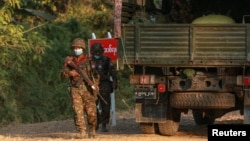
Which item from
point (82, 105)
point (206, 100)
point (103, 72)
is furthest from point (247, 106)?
point (103, 72)

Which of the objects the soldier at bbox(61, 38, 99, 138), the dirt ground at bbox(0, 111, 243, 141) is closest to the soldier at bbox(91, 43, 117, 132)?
the dirt ground at bbox(0, 111, 243, 141)

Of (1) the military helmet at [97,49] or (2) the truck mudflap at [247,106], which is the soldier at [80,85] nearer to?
(1) the military helmet at [97,49]

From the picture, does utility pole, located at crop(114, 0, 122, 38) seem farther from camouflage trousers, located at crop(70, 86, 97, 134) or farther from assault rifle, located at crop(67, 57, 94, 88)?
camouflage trousers, located at crop(70, 86, 97, 134)

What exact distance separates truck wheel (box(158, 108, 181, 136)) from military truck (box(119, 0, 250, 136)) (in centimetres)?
8

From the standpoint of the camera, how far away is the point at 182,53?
391 inches

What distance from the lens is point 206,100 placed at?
1013cm

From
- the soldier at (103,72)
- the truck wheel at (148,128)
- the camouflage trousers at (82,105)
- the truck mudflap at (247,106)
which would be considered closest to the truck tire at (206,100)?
the truck mudflap at (247,106)

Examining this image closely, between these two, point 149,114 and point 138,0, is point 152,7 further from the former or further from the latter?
point 149,114

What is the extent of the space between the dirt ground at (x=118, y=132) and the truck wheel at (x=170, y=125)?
0.09 metres

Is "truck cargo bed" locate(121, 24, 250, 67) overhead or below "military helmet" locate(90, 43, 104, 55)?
overhead

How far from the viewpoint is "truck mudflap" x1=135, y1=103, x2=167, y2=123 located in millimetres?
10461

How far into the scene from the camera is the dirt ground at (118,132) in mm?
10594

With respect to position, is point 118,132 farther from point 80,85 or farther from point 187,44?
point 187,44

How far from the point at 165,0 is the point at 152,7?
24cm
